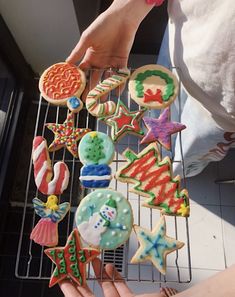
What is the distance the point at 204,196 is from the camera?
136 cm

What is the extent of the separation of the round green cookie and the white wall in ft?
2.60

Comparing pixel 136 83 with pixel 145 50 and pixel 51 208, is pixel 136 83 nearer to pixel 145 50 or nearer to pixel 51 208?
pixel 51 208

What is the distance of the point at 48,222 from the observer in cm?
65

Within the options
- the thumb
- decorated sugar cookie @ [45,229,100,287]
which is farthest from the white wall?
decorated sugar cookie @ [45,229,100,287]

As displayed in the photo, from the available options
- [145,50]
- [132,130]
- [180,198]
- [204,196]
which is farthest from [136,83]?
[145,50]

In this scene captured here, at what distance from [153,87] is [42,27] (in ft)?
2.75

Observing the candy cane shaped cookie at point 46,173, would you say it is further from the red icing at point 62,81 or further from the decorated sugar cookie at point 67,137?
the red icing at point 62,81

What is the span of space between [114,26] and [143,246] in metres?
0.49

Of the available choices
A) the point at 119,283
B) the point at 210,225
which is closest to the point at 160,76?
the point at 119,283

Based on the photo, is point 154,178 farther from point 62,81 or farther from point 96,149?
point 62,81

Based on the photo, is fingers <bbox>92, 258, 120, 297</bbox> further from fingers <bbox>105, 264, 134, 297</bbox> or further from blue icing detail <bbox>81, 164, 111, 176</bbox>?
blue icing detail <bbox>81, 164, 111, 176</bbox>

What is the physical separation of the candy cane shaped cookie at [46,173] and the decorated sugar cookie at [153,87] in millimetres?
241

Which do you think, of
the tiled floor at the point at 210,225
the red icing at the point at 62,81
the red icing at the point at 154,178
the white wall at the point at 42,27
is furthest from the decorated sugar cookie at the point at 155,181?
the white wall at the point at 42,27

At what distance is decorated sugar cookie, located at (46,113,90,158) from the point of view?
0.73 m
